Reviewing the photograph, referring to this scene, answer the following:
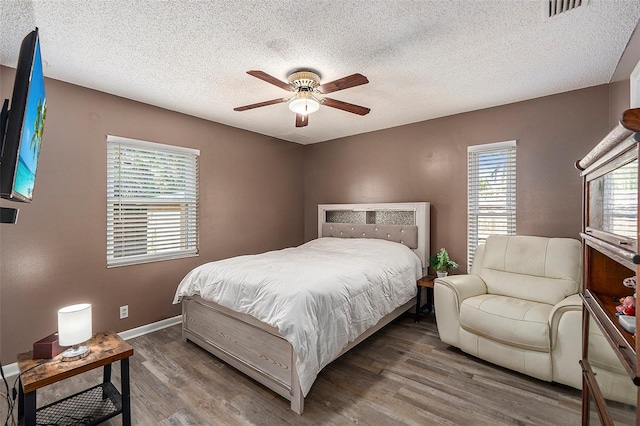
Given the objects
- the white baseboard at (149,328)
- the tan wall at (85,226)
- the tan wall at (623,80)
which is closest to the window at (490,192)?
the tan wall at (623,80)

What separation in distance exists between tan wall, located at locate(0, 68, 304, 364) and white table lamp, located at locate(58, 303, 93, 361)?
4.00 feet

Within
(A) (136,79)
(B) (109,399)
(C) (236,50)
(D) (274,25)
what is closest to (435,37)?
(D) (274,25)

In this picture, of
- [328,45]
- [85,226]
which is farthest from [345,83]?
[85,226]

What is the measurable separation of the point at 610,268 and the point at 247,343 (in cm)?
233

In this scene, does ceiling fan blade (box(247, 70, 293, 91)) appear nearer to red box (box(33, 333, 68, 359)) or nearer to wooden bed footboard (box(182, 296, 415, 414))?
wooden bed footboard (box(182, 296, 415, 414))

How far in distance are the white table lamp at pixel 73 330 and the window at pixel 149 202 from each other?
1.39 m

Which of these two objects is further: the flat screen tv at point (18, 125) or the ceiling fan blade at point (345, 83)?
the ceiling fan blade at point (345, 83)

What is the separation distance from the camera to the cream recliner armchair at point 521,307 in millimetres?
2168

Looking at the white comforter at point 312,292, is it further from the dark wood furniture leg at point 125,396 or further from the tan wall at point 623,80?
the tan wall at point 623,80

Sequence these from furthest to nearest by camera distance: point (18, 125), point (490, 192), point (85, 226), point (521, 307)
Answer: point (490, 192), point (85, 226), point (521, 307), point (18, 125)

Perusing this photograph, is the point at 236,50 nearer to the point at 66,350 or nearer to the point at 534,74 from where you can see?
the point at 66,350

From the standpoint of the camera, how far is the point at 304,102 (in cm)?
255

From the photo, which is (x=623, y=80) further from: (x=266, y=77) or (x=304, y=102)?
(x=266, y=77)

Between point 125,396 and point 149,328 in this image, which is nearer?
point 125,396
